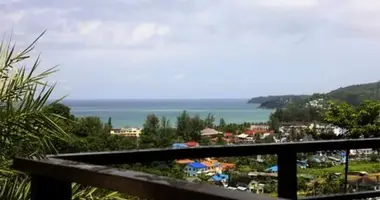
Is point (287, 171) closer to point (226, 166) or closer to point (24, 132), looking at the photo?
point (226, 166)

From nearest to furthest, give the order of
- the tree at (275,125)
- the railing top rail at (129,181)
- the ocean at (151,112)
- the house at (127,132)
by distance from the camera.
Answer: the railing top rail at (129,181) < the tree at (275,125) < the house at (127,132) < the ocean at (151,112)

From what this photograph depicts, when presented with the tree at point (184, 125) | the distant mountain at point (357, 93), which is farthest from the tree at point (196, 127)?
the distant mountain at point (357, 93)

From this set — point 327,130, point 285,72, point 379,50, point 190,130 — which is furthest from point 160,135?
point 285,72

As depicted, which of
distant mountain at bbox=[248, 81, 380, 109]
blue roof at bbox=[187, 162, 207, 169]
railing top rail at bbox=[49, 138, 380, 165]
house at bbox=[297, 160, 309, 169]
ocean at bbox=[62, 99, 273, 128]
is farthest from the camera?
distant mountain at bbox=[248, 81, 380, 109]

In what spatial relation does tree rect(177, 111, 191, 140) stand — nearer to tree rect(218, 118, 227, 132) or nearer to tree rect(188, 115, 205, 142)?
tree rect(188, 115, 205, 142)

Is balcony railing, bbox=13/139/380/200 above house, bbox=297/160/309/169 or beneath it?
above

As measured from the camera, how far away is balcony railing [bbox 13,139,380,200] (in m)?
1.27

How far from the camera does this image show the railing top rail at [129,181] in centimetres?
118

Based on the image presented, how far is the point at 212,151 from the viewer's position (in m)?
2.40

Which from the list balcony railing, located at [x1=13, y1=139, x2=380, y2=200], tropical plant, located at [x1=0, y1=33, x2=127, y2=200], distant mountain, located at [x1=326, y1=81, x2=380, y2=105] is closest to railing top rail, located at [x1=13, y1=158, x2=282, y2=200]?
balcony railing, located at [x1=13, y1=139, x2=380, y2=200]

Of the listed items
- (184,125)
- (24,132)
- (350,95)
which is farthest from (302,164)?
(350,95)

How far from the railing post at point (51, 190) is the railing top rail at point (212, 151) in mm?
178

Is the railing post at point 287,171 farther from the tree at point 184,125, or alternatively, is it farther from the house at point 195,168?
the tree at point 184,125

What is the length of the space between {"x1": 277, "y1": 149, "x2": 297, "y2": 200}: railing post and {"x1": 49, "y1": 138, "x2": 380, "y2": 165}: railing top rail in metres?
0.03
